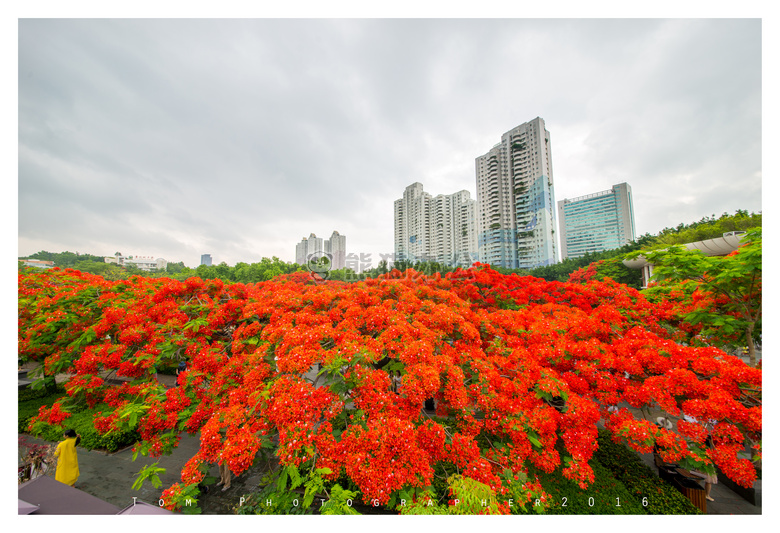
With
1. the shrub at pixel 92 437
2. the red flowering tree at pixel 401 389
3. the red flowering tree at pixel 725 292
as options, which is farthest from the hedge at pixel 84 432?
the red flowering tree at pixel 725 292

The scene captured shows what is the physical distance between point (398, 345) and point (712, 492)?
621 cm

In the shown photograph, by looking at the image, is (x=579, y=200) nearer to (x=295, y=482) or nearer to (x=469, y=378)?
(x=469, y=378)

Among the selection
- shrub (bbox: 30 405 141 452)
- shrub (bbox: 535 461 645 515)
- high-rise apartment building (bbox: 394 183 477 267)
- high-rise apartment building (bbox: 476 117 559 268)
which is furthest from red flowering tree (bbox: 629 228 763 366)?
high-rise apartment building (bbox: 394 183 477 267)

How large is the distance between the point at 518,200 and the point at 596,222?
1328 cm

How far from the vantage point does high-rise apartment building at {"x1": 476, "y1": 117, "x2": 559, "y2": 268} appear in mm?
38531

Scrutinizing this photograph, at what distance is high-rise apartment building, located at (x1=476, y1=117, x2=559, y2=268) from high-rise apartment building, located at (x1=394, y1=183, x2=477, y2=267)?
3299 millimetres

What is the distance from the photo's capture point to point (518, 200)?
134 ft

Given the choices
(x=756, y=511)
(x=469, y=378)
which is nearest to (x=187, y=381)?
(x=469, y=378)

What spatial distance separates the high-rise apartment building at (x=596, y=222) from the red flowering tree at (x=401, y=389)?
86.4ft

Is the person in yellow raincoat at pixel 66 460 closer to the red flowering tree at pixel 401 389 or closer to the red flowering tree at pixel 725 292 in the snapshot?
the red flowering tree at pixel 401 389

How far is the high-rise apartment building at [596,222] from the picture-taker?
24516mm

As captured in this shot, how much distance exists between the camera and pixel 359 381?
8.87ft

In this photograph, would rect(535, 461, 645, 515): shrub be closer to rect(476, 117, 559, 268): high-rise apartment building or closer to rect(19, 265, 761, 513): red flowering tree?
rect(19, 265, 761, 513): red flowering tree

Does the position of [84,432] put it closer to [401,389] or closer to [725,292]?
[401,389]
